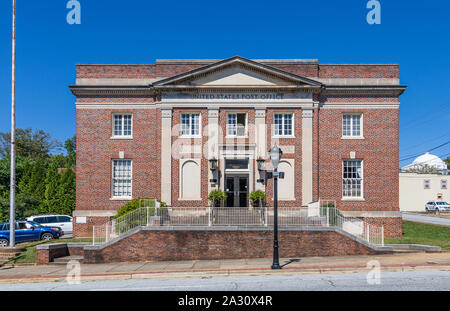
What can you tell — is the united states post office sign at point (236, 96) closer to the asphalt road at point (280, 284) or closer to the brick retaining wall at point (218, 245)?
the brick retaining wall at point (218, 245)

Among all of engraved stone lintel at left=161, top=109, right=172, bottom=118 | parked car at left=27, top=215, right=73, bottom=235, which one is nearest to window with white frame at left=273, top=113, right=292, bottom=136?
engraved stone lintel at left=161, top=109, right=172, bottom=118

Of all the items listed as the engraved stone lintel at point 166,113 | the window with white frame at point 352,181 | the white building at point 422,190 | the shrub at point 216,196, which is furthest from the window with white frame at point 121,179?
the white building at point 422,190

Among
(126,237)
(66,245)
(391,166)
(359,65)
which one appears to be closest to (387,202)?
(391,166)

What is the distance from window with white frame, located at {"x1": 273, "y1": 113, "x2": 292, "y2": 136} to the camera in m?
26.5

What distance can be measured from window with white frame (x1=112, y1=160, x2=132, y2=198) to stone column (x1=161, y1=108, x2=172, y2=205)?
2.42 meters

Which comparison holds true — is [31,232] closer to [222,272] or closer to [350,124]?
[222,272]

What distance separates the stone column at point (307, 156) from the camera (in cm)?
2600

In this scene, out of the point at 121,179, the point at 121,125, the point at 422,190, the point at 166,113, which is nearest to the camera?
the point at 166,113

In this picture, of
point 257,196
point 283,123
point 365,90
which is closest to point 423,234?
point 365,90

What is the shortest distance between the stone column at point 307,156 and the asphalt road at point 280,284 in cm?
1175

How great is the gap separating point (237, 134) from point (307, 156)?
461 cm

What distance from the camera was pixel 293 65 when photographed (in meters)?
26.7

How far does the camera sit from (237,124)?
2655 cm
